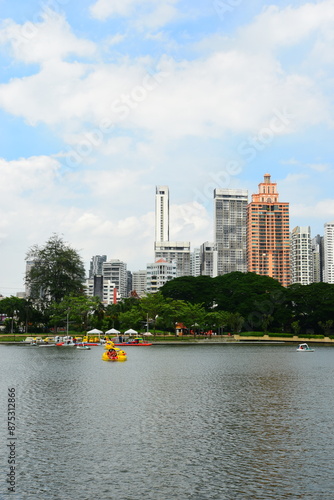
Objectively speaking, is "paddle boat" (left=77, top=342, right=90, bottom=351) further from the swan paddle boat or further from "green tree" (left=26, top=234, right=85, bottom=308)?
"green tree" (left=26, top=234, right=85, bottom=308)

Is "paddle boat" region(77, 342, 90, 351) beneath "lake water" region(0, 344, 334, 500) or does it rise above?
beneath

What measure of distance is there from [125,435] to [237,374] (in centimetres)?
2538

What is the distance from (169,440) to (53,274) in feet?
336

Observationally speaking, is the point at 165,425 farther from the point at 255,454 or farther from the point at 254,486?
the point at 254,486

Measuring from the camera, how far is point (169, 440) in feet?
68.5

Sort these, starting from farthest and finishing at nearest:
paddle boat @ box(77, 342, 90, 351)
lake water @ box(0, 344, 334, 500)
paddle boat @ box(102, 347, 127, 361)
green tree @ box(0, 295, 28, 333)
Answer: green tree @ box(0, 295, 28, 333) < paddle boat @ box(77, 342, 90, 351) < paddle boat @ box(102, 347, 127, 361) < lake water @ box(0, 344, 334, 500)

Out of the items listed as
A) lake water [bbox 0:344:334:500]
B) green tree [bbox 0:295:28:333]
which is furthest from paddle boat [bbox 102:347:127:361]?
green tree [bbox 0:295:28:333]

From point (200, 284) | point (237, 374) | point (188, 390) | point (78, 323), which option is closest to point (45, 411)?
point (188, 390)

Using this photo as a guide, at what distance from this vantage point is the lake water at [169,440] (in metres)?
15.4

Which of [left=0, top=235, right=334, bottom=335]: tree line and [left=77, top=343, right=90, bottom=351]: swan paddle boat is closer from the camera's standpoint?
[left=77, top=343, right=90, bottom=351]: swan paddle boat

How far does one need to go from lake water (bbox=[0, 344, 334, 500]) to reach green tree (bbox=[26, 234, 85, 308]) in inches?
3187

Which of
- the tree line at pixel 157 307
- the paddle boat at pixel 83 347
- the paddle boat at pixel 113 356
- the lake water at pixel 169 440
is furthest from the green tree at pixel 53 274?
the lake water at pixel 169 440

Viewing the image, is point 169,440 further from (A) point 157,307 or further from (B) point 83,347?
(A) point 157,307

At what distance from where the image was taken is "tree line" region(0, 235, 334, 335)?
11425 centimetres
